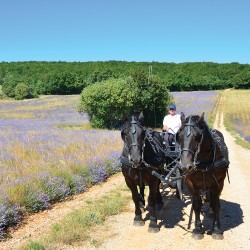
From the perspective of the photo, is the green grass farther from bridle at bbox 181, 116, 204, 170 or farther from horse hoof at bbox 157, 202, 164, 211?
bridle at bbox 181, 116, 204, 170

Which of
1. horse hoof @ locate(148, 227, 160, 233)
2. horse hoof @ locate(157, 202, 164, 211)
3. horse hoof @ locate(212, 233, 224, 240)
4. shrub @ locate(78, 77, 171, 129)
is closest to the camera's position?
horse hoof @ locate(212, 233, 224, 240)

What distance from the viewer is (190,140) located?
18.5 feet

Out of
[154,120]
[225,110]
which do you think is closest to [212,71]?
[225,110]

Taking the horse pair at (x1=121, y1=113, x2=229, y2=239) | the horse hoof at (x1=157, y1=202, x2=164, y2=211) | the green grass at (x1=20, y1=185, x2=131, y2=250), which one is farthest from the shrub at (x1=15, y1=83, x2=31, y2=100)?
the horse pair at (x1=121, y1=113, x2=229, y2=239)

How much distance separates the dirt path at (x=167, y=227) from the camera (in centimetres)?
615

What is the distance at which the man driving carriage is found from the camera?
28.6 ft

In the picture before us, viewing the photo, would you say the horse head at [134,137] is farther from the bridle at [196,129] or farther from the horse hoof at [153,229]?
the horse hoof at [153,229]

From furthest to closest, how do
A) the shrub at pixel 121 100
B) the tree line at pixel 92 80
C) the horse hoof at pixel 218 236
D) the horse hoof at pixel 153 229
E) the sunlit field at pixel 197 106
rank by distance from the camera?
1. the tree line at pixel 92 80
2. the sunlit field at pixel 197 106
3. the shrub at pixel 121 100
4. the horse hoof at pixel 153 229
5. the horse hoof at pixel 218 236

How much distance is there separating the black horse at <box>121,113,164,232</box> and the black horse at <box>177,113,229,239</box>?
0.78 m

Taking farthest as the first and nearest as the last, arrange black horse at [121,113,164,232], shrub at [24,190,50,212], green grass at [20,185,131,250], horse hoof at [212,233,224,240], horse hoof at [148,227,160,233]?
shrub at [24,190,50,212], horse hoof at [148,227,160,233], horse hoof at [212,233,224,240], black horse at [121,113,164,232], green grass at [20,185,131,250]

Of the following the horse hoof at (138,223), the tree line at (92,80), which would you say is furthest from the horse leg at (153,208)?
the tree line at (92,80)

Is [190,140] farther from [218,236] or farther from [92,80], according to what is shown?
[92,80]

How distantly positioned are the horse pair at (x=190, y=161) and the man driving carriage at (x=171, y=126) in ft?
4.91

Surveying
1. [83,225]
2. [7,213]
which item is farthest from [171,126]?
[7,213]
